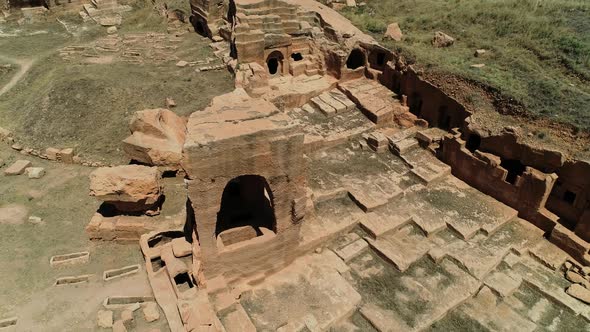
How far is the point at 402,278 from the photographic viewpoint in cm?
1088

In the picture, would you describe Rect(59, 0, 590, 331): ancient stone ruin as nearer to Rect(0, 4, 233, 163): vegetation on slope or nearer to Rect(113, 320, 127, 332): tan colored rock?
Rect(113, 320, 127, 332): tan colored rock

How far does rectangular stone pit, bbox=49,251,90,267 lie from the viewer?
10977 mm

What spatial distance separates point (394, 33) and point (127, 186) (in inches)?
525

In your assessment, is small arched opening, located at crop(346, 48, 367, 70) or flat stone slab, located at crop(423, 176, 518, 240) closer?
flat stone slab, located at crop(423, 176, 518, 240)

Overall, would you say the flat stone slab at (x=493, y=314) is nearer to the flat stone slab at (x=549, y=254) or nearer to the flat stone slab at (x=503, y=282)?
the flat stone slab at (x=503, y=282)

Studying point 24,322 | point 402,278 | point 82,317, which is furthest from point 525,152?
point 24,322

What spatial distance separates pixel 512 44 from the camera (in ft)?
56.8

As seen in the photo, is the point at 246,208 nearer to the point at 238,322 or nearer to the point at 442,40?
the point at 238,322

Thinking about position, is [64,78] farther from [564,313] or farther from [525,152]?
[564,313]

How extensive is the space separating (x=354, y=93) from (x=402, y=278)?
888cm

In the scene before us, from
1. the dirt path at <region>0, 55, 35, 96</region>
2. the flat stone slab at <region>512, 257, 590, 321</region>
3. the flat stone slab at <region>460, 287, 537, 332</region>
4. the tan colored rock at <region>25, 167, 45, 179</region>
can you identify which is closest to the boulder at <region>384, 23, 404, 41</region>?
the flat stone slab at <region>512, 257, 590, 321</region>

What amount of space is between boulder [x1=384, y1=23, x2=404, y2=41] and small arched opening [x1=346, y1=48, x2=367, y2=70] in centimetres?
130

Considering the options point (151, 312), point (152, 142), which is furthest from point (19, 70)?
point (151, 312)

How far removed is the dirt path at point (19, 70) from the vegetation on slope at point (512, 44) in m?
15.7
